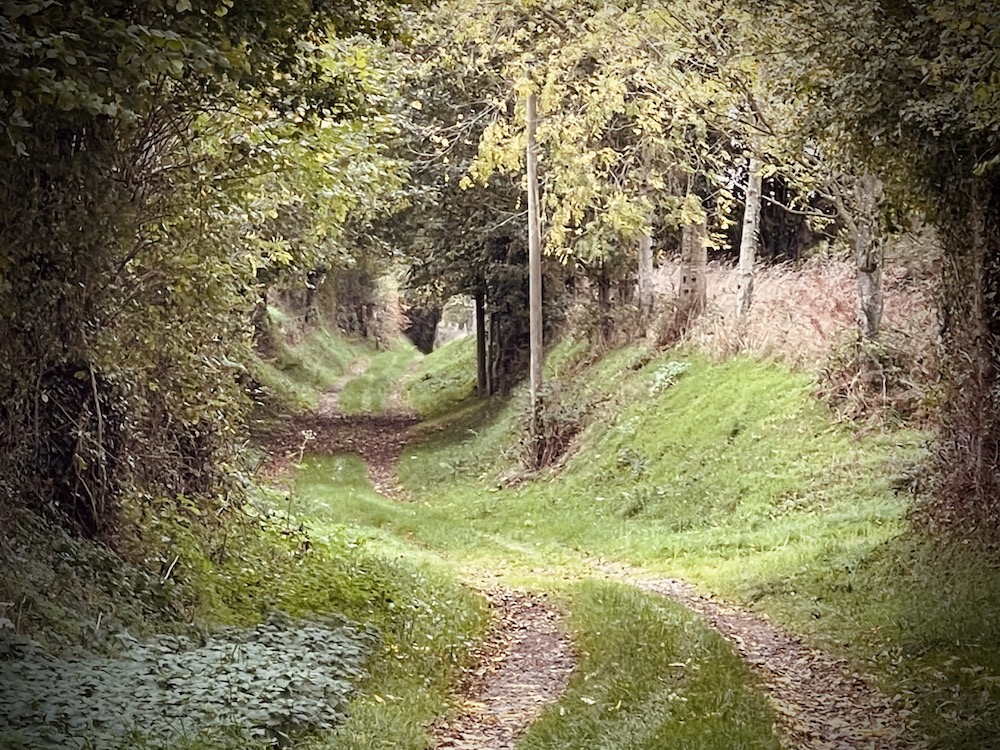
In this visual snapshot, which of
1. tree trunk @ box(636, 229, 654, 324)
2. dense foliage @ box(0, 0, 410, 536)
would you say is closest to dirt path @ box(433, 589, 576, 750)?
dense foliage @ box(0, 0, 410, 536)

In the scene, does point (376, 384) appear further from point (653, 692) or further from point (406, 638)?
point (653, 692)

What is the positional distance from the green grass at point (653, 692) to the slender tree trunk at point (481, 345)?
21.4m

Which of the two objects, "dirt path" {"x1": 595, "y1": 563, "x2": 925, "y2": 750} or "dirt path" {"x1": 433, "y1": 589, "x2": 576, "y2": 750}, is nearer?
"dirt path" {"x1": 595, "y1": 563, "x2": 925, "y2": 750}

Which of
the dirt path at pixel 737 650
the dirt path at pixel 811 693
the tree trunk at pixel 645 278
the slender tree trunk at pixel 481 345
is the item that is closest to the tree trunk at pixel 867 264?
the dirt path at pixel 737 650

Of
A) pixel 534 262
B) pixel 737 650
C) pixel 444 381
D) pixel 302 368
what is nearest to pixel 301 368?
pixel 302 368

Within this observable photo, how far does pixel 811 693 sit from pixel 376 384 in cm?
3934

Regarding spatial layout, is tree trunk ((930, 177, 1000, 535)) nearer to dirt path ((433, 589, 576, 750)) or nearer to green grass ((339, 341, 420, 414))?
dirt path ((433, 589, 576, 750))

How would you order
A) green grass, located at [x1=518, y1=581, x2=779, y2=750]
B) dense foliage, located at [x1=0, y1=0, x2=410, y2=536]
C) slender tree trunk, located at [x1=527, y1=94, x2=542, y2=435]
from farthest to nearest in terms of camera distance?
slender tree trunk, located at [x1=527, y1=94, x2=542, y2=435], green grass, located at [x1=518, y1=581, x2=779, y2=750], dense foliage, located at [x1=0, y1=0, x2=410, y2=536]

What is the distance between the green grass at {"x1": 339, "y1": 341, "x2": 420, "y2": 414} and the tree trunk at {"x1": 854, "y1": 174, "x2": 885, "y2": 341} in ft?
77.2

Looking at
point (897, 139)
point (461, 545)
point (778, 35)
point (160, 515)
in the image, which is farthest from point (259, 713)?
point (461, 545)

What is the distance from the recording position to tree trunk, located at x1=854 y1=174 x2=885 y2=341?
1462 centimetres

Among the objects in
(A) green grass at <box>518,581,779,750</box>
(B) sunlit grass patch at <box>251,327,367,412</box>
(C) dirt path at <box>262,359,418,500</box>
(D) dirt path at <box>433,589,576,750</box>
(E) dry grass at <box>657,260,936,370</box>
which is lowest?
(C) dirt path at <box>262,359,418,500</box>

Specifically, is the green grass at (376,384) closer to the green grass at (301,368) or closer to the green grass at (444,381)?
the green grass at (444,381)

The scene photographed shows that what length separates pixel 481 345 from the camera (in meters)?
32.7
